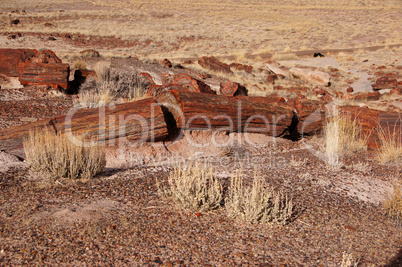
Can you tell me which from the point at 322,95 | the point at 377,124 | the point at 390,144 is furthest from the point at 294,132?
the point at 322,95

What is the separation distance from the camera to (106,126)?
219 inches

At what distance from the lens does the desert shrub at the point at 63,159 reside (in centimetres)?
447

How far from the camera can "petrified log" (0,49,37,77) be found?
9.84 meters

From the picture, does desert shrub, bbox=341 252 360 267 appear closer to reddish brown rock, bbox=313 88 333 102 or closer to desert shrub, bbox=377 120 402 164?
desert shrub, bbox=377 120 402 164

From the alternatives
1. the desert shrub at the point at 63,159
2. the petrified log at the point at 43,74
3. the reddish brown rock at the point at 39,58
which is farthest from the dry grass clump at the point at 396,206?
the reddish brown rock at the point at 39,58

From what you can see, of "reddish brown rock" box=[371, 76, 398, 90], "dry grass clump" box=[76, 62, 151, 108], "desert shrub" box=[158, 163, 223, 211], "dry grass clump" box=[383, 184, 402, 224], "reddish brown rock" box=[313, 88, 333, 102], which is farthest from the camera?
"reddish brown rock" box=[371, 76, 398, 90]

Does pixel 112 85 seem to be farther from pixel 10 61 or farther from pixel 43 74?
pixel 10 61

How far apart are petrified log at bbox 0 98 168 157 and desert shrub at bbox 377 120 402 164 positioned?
426 centimetres

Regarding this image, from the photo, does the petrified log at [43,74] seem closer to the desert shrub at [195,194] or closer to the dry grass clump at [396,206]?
the desert shrub at [195,194]

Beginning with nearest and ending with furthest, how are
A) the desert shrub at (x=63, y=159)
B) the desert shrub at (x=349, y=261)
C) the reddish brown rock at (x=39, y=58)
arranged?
the desert shrub at (x=349, y=261), the desert shrub at (x=63, y=159), the reddish brown rock at (x=39, y=58)

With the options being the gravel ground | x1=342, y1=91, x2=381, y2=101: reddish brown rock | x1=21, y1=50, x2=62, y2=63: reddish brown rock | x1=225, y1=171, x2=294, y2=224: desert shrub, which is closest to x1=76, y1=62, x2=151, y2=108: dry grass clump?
x1=21, y1=50, x2=62, y2=63: reddish brown rock

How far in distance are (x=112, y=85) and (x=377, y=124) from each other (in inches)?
280

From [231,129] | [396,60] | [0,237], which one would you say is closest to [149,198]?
[0,237]

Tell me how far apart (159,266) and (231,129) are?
4068 millimetres
